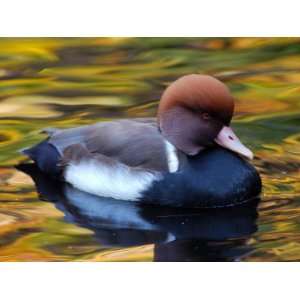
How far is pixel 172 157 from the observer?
900 cm

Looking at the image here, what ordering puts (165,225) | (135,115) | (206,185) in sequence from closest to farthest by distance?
1. (165,225)
2. (206,185)
3. (135,115)

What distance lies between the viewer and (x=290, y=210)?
28.7 feet

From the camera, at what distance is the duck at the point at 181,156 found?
352 inches

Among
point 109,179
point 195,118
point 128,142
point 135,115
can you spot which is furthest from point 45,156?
point 195,118

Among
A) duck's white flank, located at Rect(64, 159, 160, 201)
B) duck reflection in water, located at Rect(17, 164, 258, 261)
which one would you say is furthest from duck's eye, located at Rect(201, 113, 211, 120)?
duck reflection in water, located at Rect(17, 164, 258, 261)

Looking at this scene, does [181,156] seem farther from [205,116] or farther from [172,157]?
[205,116]

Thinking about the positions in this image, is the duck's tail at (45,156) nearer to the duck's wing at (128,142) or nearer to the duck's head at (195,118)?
the duck's wing at (128,142)

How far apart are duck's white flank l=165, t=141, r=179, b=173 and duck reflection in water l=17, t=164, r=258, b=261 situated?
0.27 metres

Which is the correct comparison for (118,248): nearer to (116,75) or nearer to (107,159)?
(107,159)

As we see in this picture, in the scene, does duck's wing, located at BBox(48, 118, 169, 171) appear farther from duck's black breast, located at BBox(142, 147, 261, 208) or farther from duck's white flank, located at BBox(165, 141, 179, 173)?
duck's black breast, located at BBox(142, 147, 261, 208)

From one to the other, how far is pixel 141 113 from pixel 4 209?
1891 mm

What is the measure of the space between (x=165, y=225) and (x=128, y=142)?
716mm

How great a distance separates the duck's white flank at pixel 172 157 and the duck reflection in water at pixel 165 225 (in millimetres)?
271

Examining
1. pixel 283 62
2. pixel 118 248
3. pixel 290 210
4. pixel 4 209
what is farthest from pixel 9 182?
pixel 283 62
